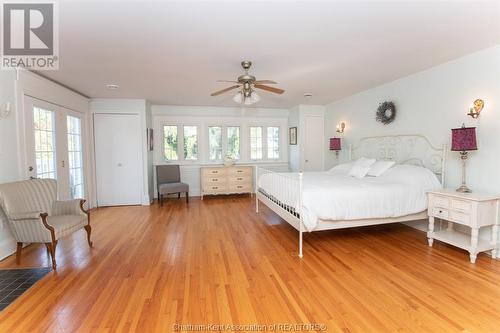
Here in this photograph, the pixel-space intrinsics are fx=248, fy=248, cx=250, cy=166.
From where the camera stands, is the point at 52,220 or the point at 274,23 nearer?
the point at 274,23

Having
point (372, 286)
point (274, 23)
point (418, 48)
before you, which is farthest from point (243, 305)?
point (418, 48)

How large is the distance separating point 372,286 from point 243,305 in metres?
1.15

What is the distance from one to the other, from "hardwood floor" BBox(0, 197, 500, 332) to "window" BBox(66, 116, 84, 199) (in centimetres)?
132

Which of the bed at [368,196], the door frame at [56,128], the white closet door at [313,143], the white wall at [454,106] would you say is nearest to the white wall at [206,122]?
the white closet door at [313,143]

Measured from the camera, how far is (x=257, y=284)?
221 cm

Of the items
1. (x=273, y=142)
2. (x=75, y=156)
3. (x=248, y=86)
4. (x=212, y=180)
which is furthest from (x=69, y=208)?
(x=273, y=142)

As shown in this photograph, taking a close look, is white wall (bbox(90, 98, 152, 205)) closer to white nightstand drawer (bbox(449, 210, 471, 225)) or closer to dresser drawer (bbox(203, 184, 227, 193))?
dresser drawer (bbox(203, 184, 227, 193))

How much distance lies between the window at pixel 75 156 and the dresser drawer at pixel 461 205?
18.5 ft

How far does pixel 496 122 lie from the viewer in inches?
107

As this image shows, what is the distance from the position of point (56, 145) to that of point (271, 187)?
3.47 m

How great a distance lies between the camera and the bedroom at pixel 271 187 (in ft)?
6.18

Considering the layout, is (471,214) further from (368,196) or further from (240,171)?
(240,171)

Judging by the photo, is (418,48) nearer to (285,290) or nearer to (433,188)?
(433,188)

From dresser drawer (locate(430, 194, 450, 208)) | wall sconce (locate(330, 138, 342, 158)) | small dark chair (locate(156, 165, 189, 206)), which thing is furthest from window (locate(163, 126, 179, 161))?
dresser drawer (locate(430, 194, 450, 208))
